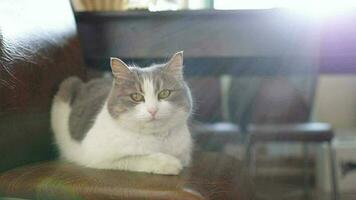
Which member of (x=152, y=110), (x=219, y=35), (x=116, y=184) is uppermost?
(x=219, y=35)

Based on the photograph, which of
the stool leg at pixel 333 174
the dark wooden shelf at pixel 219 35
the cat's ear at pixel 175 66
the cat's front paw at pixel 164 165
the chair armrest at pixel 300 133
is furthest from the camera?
the stool leg at pixel 333 174

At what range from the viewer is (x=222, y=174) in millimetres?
933

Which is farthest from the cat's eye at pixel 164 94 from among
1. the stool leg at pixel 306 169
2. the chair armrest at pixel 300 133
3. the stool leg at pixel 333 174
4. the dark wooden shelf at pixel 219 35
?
the stool leg at pixel 306 169

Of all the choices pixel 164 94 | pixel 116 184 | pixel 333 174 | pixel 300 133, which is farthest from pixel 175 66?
pixel 333 174

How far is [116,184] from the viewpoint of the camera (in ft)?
2.58

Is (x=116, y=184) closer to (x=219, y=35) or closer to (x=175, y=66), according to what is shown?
(x=175, y=66)

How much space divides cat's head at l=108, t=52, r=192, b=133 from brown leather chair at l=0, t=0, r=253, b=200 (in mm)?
120

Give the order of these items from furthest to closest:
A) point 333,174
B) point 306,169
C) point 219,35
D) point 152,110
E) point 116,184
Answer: point 306,169 < point 333,174 < point 219,35 < point 152,110 < point 116,184

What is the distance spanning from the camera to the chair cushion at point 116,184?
2.48 feet

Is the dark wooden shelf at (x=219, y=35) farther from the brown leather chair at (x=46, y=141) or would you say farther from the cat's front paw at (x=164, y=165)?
the cat's front paw at (x=164, y=165)

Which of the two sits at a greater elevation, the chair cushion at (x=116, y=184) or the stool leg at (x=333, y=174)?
the chair cushion at (x=116, y=184)

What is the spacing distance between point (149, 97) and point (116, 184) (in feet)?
0.69

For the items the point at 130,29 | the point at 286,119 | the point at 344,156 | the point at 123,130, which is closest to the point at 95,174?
the point at 123,130

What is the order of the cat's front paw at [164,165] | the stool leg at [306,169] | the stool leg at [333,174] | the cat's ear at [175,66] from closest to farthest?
the cat's front paw at [164,165], the cat's ear at [175,66], the stool leg at [333,174], the stool leg at [306,169]
